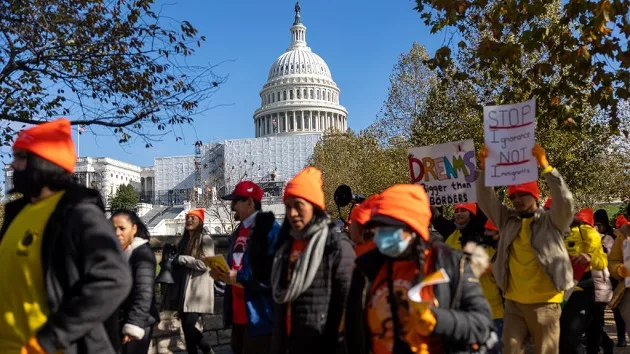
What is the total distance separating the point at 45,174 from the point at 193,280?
178 inches

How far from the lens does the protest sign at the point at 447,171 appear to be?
7695mm

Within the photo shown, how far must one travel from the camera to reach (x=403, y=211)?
9.95ft

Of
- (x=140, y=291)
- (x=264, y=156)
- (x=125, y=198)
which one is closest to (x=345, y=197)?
(x=140, y=291)

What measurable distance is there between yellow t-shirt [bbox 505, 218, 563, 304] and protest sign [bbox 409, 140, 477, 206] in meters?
2.33

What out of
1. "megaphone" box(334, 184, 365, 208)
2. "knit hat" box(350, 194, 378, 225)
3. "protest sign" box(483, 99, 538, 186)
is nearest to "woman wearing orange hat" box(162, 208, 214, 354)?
"megaphone" box(334, 184, 365, 208)

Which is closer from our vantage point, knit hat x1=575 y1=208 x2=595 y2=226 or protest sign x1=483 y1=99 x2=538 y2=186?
protest sign x1=483 y1=99 x2=538 y2=186

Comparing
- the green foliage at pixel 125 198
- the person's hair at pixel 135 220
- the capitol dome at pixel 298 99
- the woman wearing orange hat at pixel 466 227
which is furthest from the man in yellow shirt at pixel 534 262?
the capitol dome at pixel 298 99

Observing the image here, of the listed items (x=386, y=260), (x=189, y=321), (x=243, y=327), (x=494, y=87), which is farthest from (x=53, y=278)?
(x=494, y=87)

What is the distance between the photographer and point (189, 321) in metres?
7.17

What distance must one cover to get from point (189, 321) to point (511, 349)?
3.36 metres

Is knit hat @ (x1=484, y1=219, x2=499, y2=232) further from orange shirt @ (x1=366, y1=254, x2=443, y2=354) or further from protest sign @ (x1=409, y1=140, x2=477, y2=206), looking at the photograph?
orange shirt @ (x1=366, y1=254, x2=443, y2=354)

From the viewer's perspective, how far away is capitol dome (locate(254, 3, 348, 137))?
110m

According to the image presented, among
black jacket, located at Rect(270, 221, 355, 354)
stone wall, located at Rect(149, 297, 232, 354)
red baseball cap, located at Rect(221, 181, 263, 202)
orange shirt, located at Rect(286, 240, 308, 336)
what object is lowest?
stone wall, located at Rect(149, 297, 232, 354)

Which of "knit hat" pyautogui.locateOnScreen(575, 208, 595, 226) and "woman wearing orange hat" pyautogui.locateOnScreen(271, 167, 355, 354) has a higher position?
"knit hat" pyautogui.locateOnScreen(575, 208, 595, 226)
